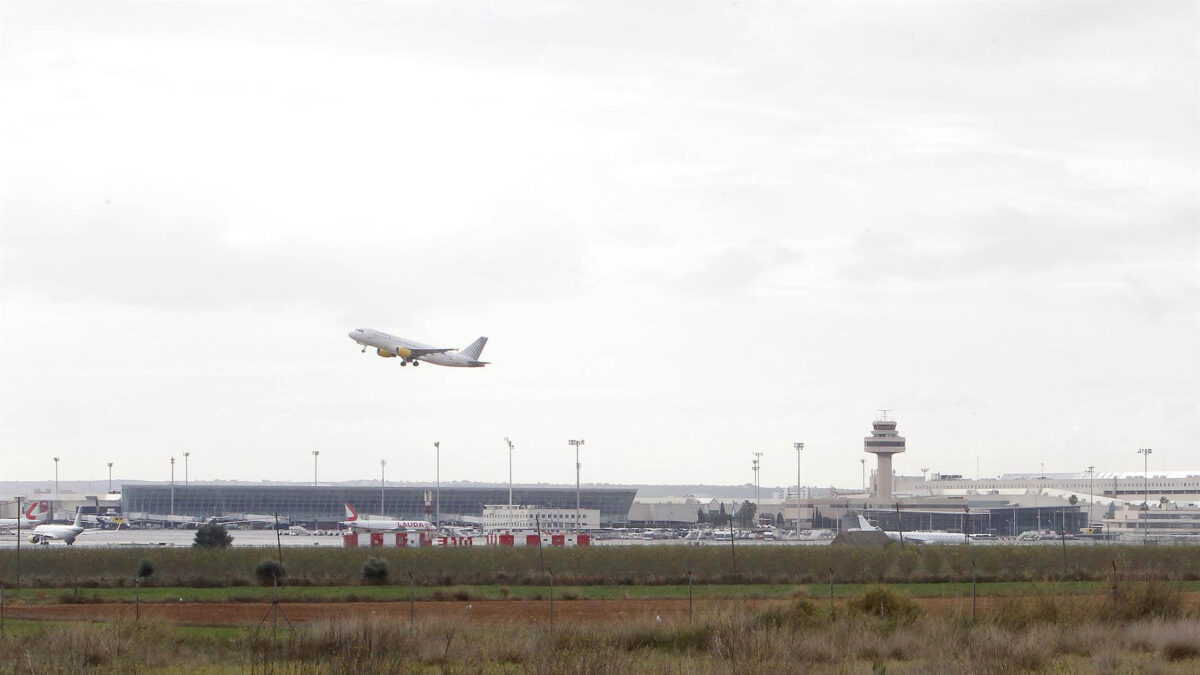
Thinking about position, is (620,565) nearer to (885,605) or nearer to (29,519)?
(885,605)

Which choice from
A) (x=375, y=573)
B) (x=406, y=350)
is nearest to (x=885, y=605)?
(x=375, y=573)

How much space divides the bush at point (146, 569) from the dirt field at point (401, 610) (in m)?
15.8

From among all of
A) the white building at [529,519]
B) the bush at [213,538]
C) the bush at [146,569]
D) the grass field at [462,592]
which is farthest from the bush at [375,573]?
the white building at [529,519]

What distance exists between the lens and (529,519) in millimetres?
188750

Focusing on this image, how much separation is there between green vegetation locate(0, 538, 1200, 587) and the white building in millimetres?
99397

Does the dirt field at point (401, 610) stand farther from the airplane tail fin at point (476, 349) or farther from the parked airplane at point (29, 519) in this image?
the parked airplane at point (29, 519)

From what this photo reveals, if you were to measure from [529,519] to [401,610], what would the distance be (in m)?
142

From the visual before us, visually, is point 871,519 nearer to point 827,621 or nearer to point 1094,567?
point 1094,567

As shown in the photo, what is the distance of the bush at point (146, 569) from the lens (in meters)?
67.8

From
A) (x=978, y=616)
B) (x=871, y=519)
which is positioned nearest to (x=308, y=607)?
(x=978, y=616)

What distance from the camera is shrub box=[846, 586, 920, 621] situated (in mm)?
36312

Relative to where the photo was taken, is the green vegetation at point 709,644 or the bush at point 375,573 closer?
the green vegetation at point 709,644

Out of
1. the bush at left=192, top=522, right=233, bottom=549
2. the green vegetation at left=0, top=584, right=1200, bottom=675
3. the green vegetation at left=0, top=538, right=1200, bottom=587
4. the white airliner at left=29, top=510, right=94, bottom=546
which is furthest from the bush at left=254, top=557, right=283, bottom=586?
the white airliner at left=29, top=510, right=94, bottom=546

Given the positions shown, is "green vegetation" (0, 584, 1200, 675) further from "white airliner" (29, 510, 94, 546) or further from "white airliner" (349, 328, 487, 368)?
"white airliner" (29, 510, 94, 546)
